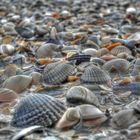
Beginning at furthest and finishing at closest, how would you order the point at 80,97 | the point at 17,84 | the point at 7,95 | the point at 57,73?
the point at 57,73
the point at 17,84
the point at 7,95
the point at 80,97

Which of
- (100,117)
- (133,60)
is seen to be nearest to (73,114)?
(100,117)

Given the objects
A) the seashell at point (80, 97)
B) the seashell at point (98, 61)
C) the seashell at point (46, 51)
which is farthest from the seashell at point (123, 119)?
the seashell at point (46, 51)

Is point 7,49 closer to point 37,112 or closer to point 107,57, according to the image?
point 107,57

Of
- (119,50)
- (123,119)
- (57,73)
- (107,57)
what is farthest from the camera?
(119,50)

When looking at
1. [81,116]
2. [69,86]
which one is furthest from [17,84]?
[81,116]

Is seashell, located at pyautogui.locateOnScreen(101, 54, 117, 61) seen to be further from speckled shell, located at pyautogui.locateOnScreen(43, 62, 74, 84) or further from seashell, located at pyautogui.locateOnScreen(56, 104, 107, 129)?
seashell, located at pyautogui.locateOnScreen(56, 104, 107, 129)

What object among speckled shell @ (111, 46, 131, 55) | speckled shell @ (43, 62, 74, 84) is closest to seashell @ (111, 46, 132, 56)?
speckled shell @ (111, 46, 131, 55)

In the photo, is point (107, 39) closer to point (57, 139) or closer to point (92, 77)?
point (92, 77)
